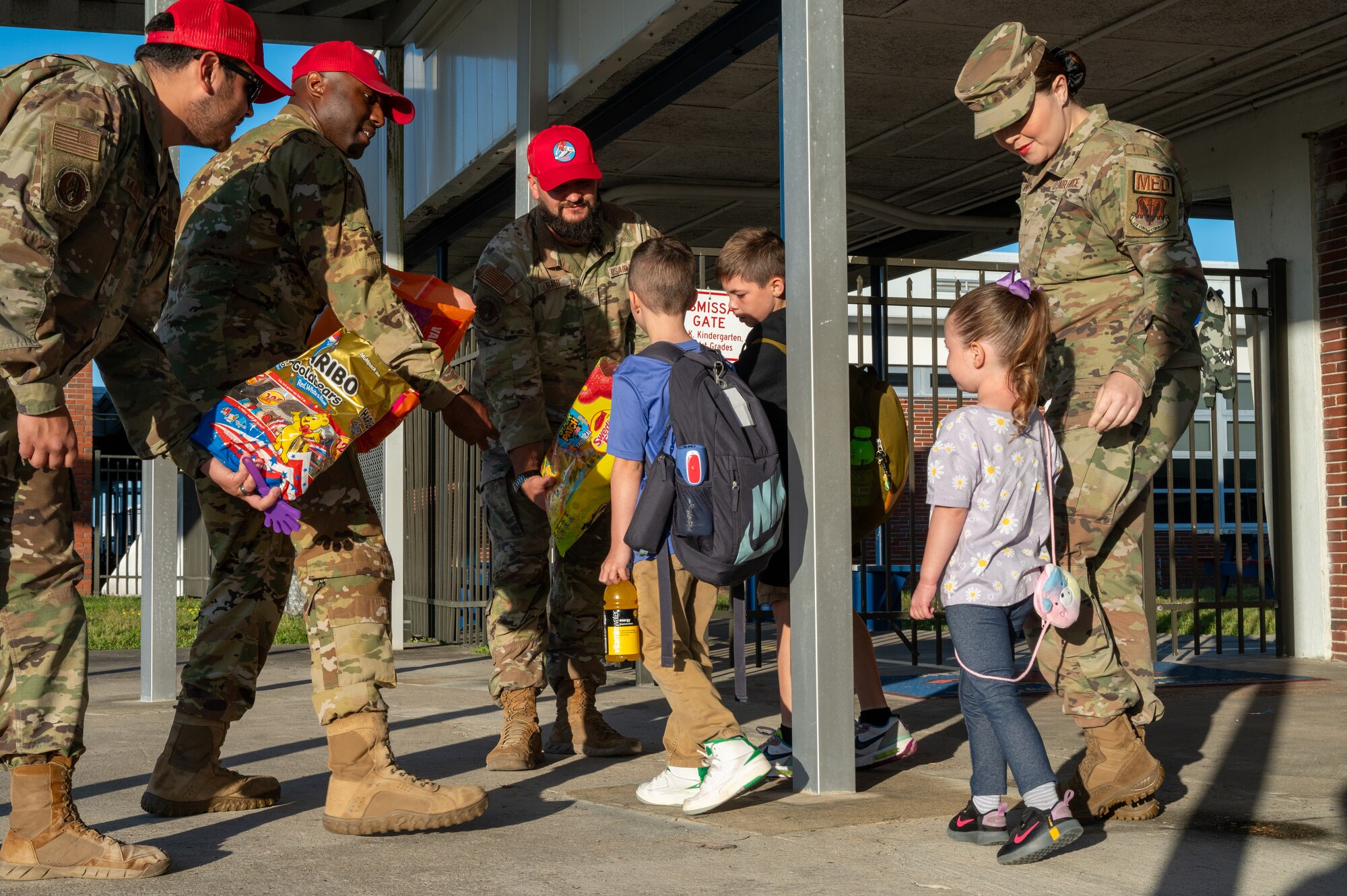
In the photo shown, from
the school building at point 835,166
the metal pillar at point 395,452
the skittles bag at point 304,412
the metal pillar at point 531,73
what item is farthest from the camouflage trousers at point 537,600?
the metal pillar at point 395,452

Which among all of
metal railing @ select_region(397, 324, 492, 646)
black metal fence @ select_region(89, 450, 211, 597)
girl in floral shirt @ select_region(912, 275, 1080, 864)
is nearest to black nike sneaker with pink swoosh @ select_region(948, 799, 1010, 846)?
girl in floral shirt @ select_region(912, 275, 1080, 864)

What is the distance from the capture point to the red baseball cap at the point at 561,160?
4.78m

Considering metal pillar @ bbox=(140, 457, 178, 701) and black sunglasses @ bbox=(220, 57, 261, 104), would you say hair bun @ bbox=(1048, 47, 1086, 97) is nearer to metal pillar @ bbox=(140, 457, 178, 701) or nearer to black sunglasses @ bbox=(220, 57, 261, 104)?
black sunglasses @ bbox=(220, 57, 261, 104)

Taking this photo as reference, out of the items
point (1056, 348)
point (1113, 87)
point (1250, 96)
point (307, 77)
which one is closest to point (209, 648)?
point (307, 77)

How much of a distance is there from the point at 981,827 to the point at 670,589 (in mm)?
1076

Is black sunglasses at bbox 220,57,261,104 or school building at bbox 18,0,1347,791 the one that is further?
school building at bbox 18,0,1347,791

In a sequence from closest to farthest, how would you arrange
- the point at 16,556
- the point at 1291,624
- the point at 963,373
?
the point at 16,556, the point at 963,373, the point at 1291,624

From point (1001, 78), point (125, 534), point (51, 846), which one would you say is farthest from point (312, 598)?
point (125, 534)

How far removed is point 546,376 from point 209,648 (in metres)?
1.71

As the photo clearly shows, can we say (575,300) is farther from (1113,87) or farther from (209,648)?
(1113,87)

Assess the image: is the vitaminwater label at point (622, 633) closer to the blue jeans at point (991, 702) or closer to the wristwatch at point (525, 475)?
the wristwatch at point (525, 475)

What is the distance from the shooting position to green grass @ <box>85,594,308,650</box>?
1141cm

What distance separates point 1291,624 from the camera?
8.86 m

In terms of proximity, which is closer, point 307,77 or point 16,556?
point 16,556
